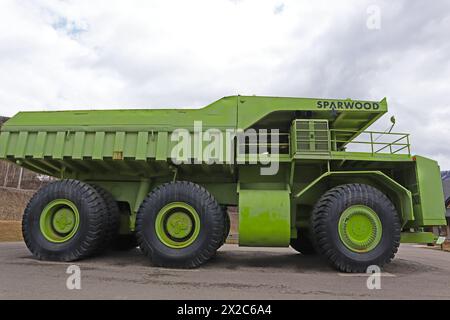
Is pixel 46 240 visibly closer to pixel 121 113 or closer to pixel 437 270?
pixel 121 113

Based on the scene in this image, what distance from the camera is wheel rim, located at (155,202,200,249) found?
6.61m

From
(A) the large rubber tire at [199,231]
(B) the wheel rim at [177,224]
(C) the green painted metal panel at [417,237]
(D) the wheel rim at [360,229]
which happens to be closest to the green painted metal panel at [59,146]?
(A) the large rubber tire at [199,231]

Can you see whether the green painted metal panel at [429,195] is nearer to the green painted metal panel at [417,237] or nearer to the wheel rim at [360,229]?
the green painted metal panel at [417,237]

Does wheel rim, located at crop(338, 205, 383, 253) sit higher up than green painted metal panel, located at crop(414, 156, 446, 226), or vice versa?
green painted metal panel, located at crop(414, 156, 446, 226)

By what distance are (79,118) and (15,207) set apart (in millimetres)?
22878

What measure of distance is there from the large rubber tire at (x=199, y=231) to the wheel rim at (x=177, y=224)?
0.18ft

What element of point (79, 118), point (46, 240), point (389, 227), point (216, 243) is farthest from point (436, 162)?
point (46, 240)

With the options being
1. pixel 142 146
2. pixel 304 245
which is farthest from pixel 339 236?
pixel 142 146

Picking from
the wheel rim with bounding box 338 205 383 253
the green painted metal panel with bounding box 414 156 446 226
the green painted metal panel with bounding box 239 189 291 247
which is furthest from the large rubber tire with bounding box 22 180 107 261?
the green painted metal panel with bounding box 414 156 446 226

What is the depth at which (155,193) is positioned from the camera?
6.78 meters

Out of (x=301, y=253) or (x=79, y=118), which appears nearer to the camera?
(x=79, y=118)

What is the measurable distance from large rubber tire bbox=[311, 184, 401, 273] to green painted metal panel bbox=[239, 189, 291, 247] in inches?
22.7

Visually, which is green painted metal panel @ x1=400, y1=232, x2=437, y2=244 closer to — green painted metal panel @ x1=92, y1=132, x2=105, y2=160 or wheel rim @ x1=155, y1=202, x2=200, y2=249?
wheel rim @ x1=155, y1=202, x2=200, y2=249

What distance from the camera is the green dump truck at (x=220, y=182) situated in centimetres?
645
